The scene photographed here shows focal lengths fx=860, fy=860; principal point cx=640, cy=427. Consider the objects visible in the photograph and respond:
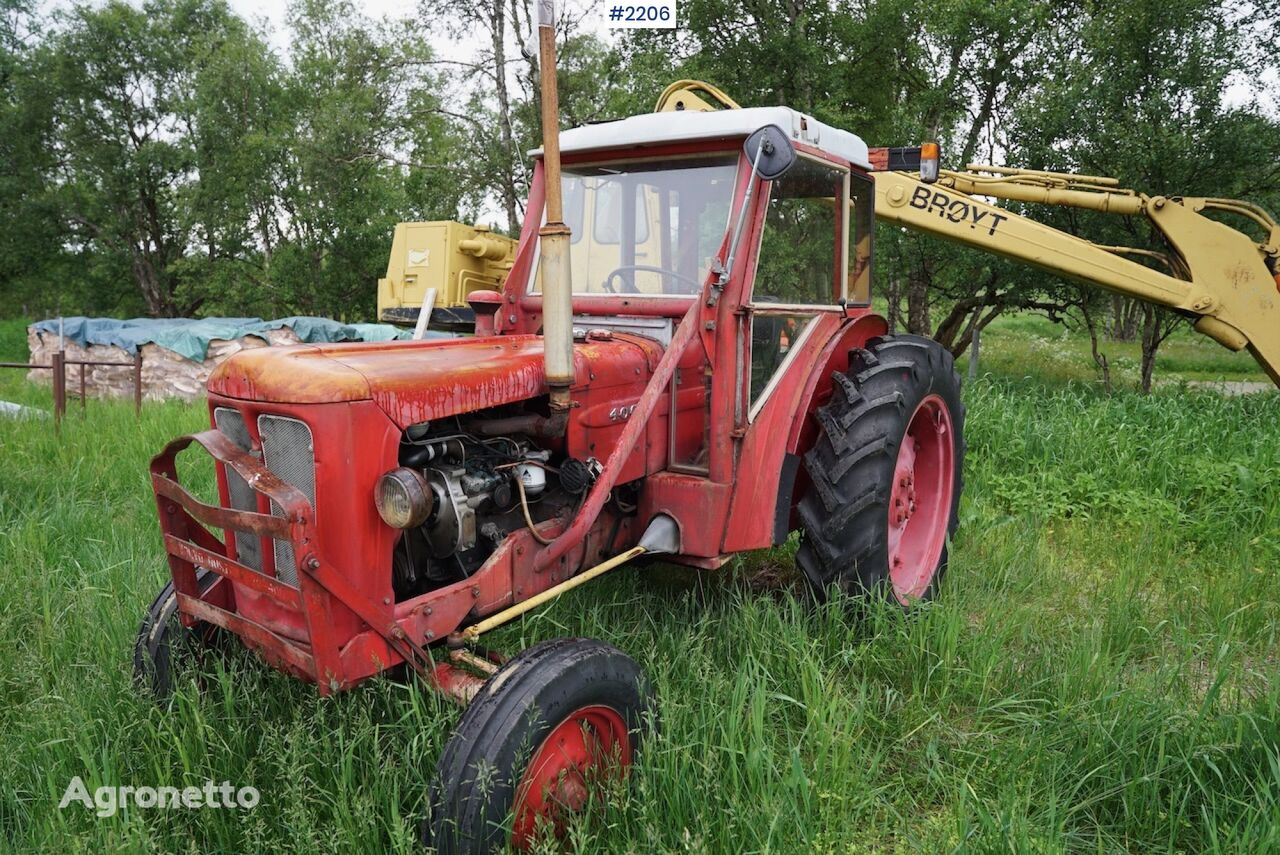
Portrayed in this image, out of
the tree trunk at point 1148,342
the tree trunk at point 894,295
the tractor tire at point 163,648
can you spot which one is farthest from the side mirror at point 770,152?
the tree trunk at point 894,295

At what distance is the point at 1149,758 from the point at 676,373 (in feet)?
6.45

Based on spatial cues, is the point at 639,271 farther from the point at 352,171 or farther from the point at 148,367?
the point at 352,171

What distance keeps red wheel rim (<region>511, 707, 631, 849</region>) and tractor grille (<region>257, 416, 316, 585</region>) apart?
85 centimetres

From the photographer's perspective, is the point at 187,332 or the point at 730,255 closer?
the point at 730,255

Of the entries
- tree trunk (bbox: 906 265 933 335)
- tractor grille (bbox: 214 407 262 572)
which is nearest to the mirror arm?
tractor grille (bbox: 214 407 262 572)

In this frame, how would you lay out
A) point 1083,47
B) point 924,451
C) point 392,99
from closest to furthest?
point 924,451 → point 1083,47 → point 392,99

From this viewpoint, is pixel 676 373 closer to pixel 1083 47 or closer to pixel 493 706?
pixel 493 706

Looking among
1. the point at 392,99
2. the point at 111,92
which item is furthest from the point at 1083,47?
the point at 111,92

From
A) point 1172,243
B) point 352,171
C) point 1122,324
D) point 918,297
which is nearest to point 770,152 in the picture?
point 1172,243

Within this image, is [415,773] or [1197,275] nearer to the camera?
[415,773]

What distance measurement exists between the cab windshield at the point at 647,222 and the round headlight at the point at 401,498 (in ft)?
4.36

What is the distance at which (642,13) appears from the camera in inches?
131

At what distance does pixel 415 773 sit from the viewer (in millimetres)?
2477

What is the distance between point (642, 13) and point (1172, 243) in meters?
5.49
